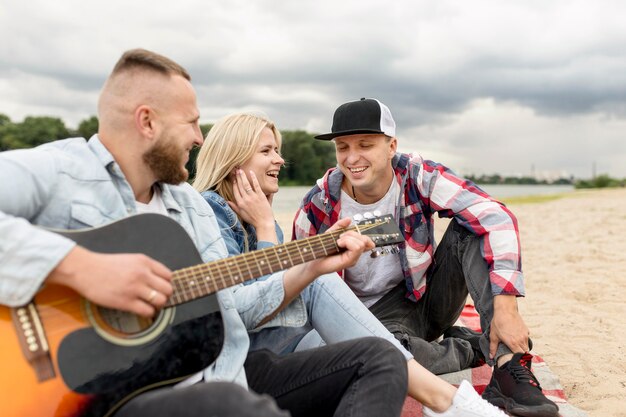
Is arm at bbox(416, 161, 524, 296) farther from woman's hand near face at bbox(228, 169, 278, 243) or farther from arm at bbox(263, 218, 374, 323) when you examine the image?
arm at bbox(263, 218, 374, 323)

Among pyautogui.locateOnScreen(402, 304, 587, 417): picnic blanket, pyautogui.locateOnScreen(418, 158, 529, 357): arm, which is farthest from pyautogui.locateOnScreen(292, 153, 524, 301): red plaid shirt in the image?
pyautogui.locateOnScreen(402, 304, 587, 417): picnic blanket

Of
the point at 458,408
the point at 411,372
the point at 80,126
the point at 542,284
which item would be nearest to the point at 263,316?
the point at 411,372

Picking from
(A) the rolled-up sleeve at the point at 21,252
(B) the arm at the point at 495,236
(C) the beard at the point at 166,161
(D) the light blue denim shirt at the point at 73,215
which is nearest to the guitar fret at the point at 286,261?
(D) the light blue denim shirt at the point at 73,215

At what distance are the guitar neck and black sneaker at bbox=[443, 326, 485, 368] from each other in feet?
6.99

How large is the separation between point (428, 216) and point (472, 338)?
101 centimetres

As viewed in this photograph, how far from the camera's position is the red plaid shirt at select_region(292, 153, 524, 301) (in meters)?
3.68

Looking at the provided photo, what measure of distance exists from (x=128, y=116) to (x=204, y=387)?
1218 mm

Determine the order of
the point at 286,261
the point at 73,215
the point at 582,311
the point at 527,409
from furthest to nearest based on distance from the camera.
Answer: the point at 582,311, the point at 527,409, the point at 286,261, the point at 73,215

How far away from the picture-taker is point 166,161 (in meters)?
2.54

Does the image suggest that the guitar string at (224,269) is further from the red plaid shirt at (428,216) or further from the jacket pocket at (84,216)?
the red plaid shirt at (428,216)

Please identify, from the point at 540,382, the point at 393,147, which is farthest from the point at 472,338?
the point at 393,147

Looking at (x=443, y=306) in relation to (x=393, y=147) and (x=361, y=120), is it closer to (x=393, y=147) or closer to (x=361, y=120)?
(x=393, y=147)

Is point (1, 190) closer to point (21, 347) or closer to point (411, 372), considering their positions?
point (21, 347)

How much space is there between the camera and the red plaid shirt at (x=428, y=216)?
368 cm
